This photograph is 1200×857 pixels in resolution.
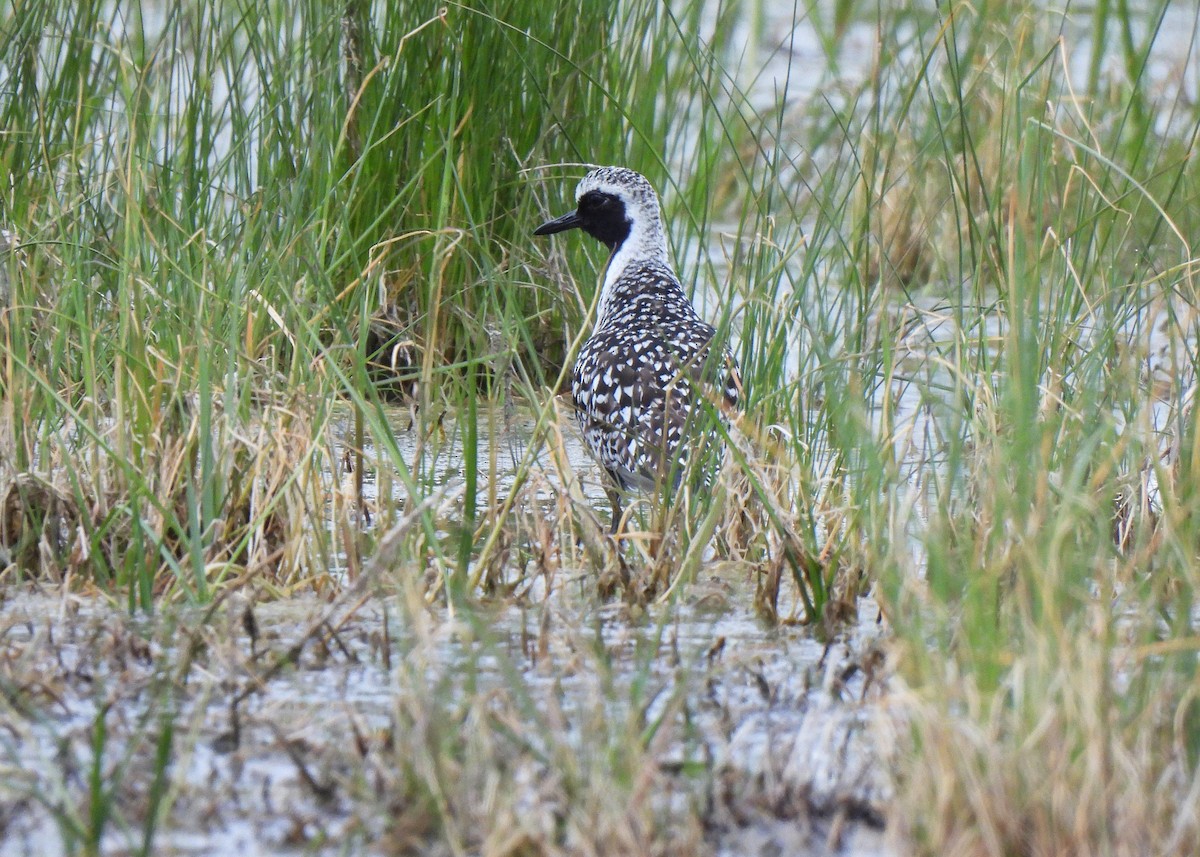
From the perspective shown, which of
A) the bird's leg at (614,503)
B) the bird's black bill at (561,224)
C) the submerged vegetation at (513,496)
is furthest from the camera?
Result: the bird's black bill at (561,224)

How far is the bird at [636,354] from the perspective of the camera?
4.55 metres

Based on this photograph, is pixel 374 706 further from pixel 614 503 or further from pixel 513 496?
pixel 614 503

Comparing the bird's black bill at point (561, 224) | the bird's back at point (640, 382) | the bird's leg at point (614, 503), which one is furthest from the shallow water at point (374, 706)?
the bird's black bill at point (561, 224)

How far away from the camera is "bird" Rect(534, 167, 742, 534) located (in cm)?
455

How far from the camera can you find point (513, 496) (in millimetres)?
3641

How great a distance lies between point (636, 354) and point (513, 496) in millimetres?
1324

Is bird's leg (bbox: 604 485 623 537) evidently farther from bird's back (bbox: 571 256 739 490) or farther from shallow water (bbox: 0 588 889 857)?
shallow water (bbox: 0 588 889 857)

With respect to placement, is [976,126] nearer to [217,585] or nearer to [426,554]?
[426,554]

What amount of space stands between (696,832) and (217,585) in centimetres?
129

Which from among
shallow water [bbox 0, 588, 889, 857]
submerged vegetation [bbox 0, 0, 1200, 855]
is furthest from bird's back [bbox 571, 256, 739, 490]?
shallow water [bbox 0, 588, 889, 857]

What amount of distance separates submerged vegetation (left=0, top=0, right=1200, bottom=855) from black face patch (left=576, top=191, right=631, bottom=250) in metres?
0.19

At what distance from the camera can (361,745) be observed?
2797 millimetres

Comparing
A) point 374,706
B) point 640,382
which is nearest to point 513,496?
point 374,706

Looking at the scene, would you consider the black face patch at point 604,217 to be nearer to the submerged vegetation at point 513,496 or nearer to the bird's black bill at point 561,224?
the bird's black bill at point 561,224
